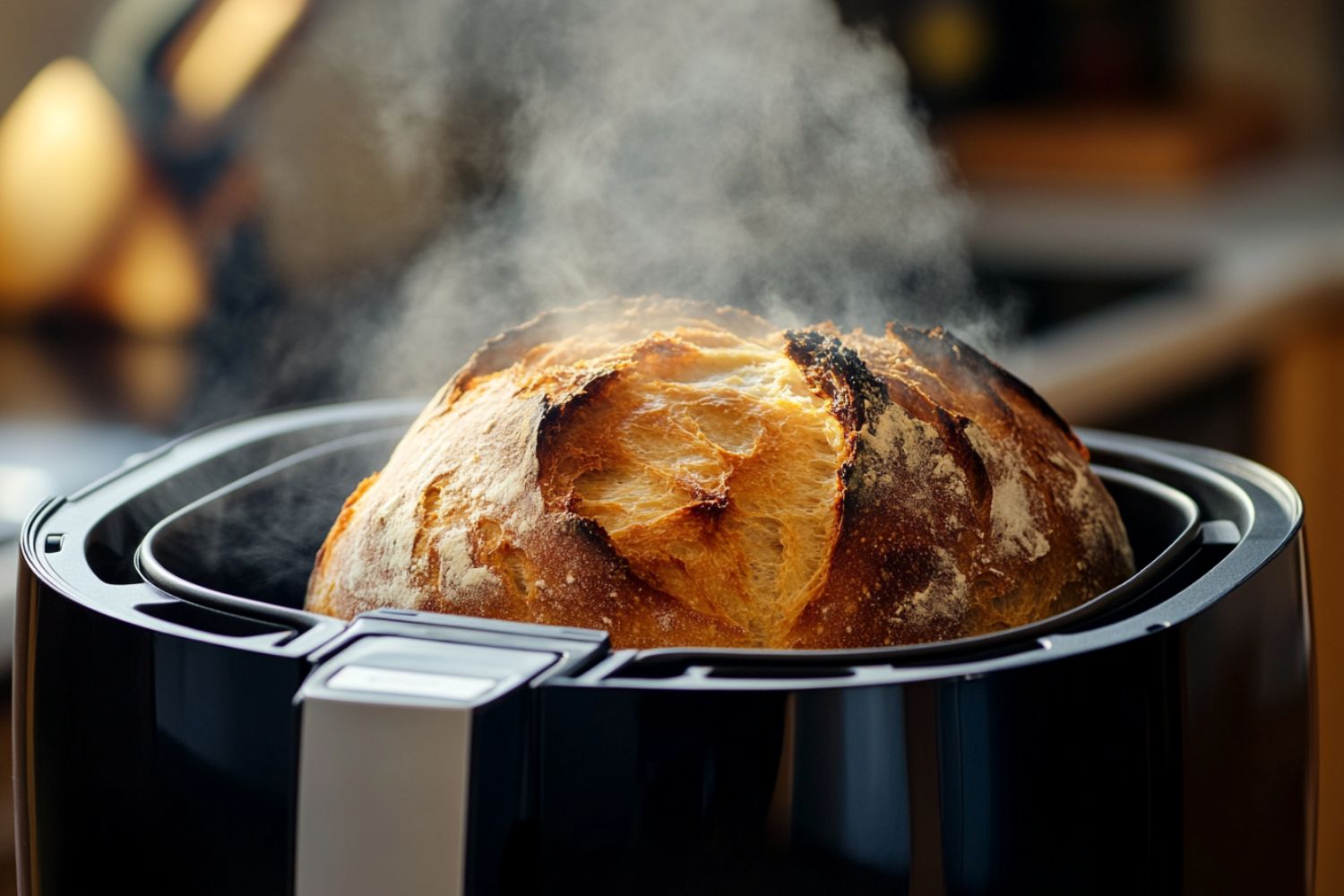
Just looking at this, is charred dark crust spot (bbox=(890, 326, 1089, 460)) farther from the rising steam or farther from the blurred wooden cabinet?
the blurred wooden cabinet

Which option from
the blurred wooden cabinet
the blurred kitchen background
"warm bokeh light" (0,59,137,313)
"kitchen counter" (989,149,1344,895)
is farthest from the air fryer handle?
the blurred wooden cabinet

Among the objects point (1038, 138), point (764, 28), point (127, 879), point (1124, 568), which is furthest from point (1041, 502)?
point (1038, 138)

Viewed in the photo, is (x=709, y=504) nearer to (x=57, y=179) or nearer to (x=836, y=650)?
(x=836, y=650)

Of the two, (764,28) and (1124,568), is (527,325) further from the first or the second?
(764,28)

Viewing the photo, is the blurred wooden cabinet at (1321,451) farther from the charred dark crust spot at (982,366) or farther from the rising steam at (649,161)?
the charred dark crust spot at (982,366)

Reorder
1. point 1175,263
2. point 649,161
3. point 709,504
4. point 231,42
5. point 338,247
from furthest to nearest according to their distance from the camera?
1. point 1175,263
2. point 338,247
3. point 649,161
4. point 231,42
5. point 709,504

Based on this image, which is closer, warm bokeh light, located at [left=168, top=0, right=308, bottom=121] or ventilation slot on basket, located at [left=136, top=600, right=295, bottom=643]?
ventilation slot on basket, located at [left=136, top=600, right=295, bottom=643]

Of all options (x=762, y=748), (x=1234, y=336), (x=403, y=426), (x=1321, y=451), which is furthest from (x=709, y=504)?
(x=1321, y=451)
